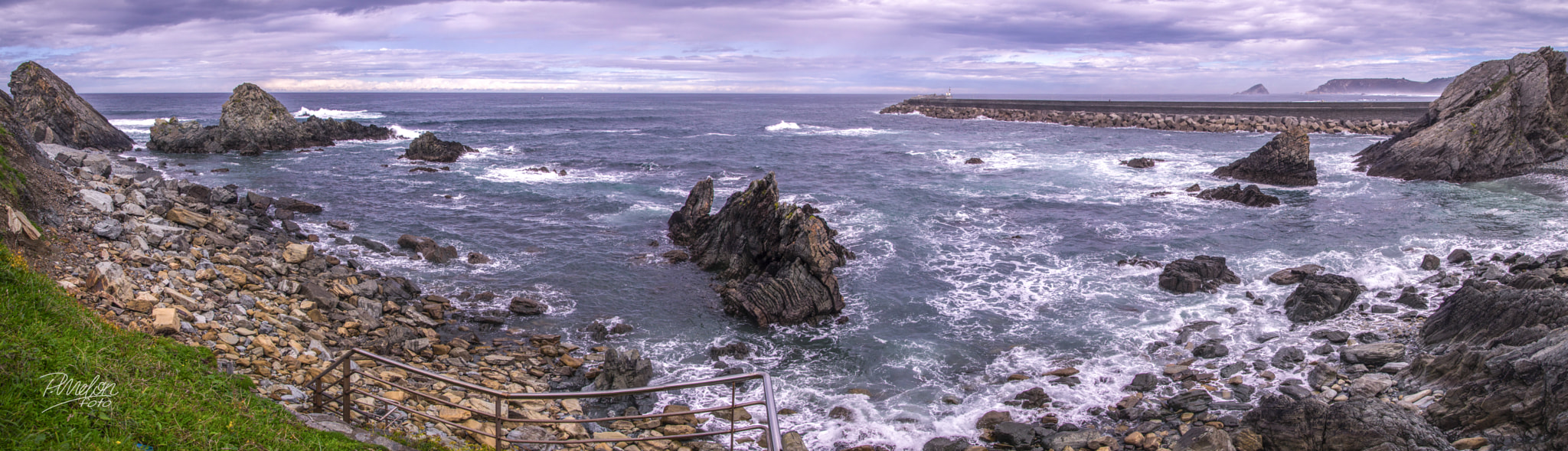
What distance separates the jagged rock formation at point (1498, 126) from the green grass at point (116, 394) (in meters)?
42.0

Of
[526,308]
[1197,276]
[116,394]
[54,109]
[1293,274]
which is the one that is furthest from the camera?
[54,109]

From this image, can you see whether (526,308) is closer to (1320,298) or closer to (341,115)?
(1320,298)

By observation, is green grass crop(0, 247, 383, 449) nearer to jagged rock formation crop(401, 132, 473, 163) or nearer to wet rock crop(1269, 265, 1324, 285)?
wet rock crop(1269, 265, 1324, 285)

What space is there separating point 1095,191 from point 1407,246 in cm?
1312

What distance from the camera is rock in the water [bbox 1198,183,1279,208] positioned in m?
28.2

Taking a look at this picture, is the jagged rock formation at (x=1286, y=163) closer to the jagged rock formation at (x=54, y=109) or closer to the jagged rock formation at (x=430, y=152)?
the jagged rock formation at (x=430, y=152)

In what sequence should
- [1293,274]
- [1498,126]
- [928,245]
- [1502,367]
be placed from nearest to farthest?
[1502,367]
[1293,274]
[928,245]
[1498,126]

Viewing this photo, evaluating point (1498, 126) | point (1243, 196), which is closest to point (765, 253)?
point (1243, 196)

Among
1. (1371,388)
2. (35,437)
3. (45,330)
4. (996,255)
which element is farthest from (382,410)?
(996,255)

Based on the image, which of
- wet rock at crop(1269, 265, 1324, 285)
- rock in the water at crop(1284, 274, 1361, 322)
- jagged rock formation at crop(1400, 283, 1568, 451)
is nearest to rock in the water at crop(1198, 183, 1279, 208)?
wet rock at crop(1269, 265, 1324, 285)

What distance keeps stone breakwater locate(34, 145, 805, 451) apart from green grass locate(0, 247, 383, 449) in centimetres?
79

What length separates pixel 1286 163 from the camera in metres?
32.3

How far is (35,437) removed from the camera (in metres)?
5.10
